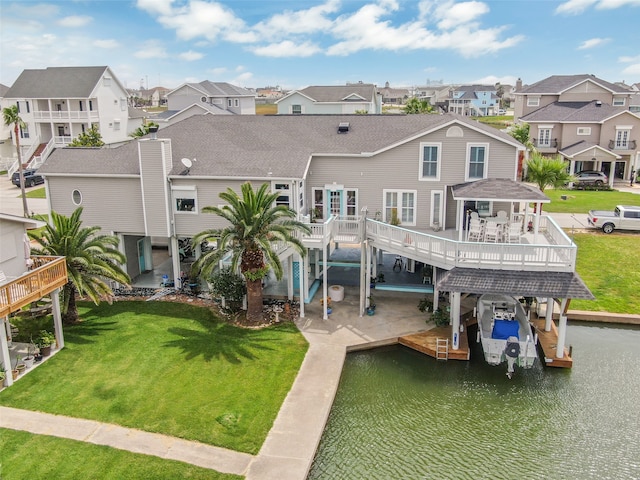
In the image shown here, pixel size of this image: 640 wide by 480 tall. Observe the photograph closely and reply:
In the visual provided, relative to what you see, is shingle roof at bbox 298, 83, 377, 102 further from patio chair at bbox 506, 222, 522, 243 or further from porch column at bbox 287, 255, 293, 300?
patio chair at bbox 506, 222, 522, 243

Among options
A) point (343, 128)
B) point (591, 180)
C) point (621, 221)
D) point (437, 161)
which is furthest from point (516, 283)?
point (591, 180)

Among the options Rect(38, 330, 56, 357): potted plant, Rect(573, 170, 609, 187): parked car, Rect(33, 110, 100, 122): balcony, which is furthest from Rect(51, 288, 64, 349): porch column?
Rect(573, 170, 609, 187): parked car

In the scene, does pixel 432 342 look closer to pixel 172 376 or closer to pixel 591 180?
pixel 172 376

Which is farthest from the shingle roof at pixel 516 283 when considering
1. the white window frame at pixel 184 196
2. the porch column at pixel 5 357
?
the porch column at pixel 5 357

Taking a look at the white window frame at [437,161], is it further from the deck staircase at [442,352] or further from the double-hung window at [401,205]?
the deck staircase at [442,352]

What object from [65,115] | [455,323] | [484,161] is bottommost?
[455,323]

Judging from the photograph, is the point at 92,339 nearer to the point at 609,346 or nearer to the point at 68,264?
the point at 68,264
